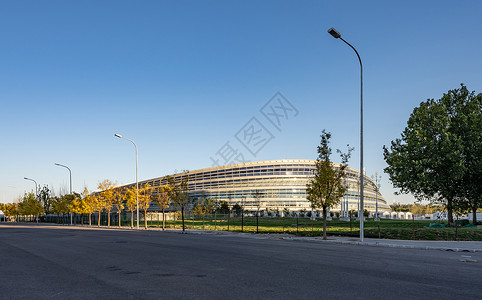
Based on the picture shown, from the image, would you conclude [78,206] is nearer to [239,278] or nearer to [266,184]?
[239,278]

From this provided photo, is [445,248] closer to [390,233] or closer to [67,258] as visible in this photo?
[390,233]

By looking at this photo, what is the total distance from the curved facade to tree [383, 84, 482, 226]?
347 feet

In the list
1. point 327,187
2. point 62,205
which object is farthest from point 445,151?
point 62,205

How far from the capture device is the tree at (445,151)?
3460 centimetres

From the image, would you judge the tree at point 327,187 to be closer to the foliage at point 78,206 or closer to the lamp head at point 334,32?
the lamp head at point 334,32

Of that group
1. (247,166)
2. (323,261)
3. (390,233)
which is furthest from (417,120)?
(247,166)

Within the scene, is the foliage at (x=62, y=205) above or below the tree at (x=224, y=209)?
above

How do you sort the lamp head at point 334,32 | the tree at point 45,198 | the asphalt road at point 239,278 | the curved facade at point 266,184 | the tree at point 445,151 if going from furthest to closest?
the curved facade at point 266,184 < the tree at point 45,198 < the tree at point 445,151 < the lamp head at point 334,32 < the asphalt road at point 239,278

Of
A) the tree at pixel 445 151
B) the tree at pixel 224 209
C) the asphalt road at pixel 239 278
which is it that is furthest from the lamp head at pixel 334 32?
the tree at pixel 224 209

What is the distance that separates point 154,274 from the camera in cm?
968

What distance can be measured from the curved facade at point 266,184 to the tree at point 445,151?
106 meters

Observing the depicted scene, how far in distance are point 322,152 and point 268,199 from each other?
130 metres

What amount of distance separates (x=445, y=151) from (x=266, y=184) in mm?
123649

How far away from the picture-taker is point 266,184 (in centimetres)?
15712
